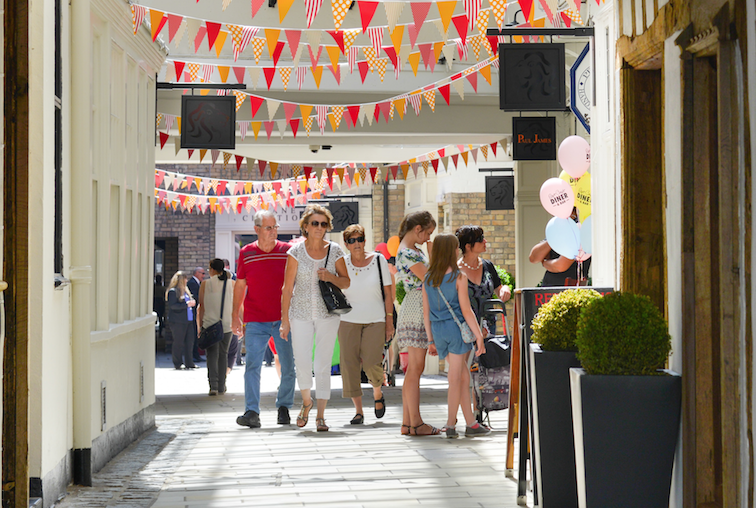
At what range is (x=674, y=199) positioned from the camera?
2.75 metres

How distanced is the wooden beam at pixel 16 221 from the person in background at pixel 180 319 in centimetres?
933

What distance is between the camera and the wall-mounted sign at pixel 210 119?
22.3ft

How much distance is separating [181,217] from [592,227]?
1591 cm

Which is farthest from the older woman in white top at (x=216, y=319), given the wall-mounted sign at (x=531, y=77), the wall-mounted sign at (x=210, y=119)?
the wall-mounted sign at (x=531, y=77)

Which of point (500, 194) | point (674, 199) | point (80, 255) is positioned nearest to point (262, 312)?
point (80, 255)

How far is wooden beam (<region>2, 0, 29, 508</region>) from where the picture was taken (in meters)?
3.12

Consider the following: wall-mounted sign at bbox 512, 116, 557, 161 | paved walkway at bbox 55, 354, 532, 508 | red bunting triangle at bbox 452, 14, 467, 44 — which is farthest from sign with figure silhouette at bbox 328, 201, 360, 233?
red bunting triangle at bbox 452, 14, 467, 44

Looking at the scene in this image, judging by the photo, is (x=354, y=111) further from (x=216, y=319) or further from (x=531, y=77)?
(x=531, y=77)

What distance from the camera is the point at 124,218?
5.21 m

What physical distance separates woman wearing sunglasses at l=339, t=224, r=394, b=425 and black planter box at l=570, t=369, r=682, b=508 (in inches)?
136

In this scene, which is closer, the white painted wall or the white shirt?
the white painted wall

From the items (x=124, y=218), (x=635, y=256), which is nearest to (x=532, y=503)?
(x=635, y=256)

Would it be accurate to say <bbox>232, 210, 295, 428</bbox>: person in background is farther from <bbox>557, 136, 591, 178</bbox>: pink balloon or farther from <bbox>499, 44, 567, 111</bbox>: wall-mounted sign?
<bbox>557, 136, 591, 178</bbox>: pink balloon

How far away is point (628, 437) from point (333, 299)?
339 centimetres
